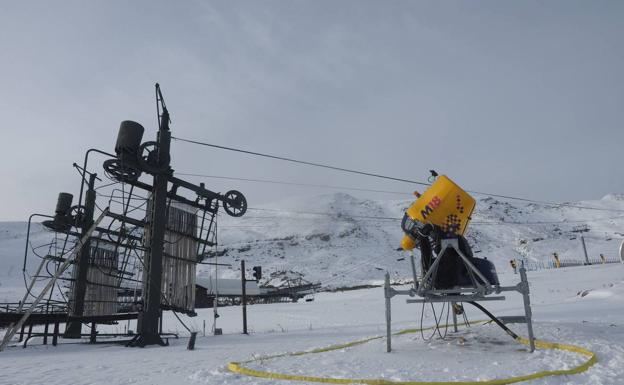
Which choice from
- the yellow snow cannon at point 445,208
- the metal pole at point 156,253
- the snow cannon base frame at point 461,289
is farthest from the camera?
the metal pole at point 156,253

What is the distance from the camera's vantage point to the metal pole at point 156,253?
1141cm

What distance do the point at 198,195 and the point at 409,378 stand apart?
1050cm

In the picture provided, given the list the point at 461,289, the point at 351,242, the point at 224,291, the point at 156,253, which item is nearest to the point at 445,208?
the point at 461,289

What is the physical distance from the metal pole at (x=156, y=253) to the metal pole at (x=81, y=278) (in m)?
6.45

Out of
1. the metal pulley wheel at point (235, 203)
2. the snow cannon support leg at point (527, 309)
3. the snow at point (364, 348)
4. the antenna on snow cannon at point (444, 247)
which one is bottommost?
Answer: the snow at point (364, 348)

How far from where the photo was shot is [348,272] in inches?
4119

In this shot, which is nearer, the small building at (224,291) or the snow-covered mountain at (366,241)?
the small building at (224,291)

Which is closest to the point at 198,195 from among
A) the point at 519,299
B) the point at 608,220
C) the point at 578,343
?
the point at 578,343

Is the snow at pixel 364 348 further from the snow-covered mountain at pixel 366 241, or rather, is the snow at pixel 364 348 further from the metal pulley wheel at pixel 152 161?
the snow-covered mountain at pixel 366 241

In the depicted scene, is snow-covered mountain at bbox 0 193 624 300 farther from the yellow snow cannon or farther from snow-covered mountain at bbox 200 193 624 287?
the yellow snow cannon

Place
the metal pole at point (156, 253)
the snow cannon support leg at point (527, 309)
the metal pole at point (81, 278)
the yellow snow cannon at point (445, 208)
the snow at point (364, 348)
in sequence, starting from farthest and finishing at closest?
the metal pole at point (81, 278) < the metal pole at point (156, 253) < the yellow snow cannon at point (445, 208) < the snow cannon support leg at point (527, 309) < the snow at point (364, 348)

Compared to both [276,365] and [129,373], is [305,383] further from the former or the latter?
[129,373]

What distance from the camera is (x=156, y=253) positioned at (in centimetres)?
1202

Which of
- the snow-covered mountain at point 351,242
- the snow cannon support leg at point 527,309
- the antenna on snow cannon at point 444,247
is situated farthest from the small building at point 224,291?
the snow cannon support leg at point 527,309
